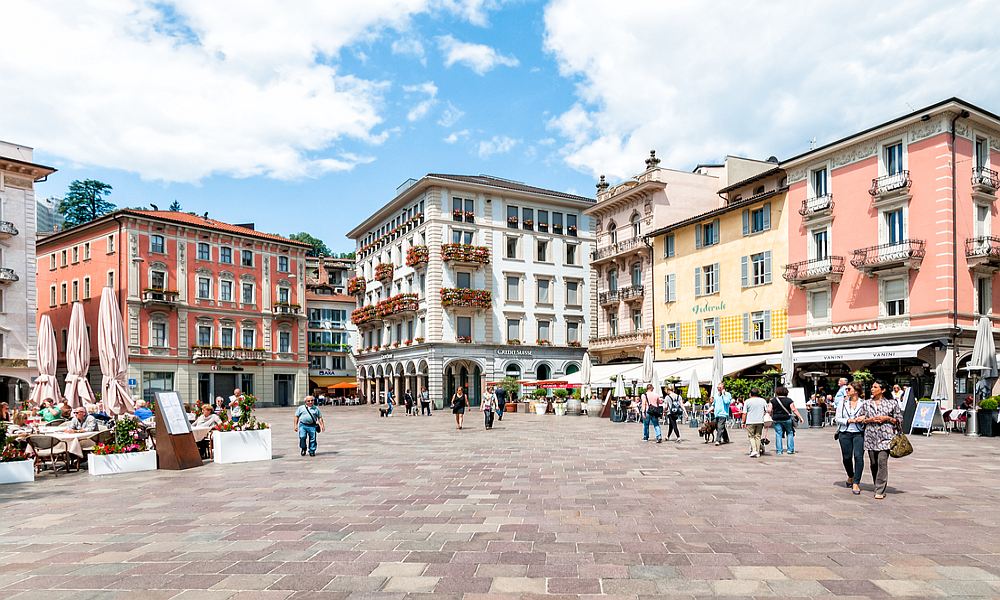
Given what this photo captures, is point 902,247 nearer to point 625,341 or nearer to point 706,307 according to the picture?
point 706,307

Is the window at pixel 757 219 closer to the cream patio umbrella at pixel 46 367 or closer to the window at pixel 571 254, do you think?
the window at pixel 571 254

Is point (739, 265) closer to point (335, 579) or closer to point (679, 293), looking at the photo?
point (679, 293)

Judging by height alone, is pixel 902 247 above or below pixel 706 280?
above

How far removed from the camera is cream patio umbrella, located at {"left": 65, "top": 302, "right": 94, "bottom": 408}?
79.2 feet

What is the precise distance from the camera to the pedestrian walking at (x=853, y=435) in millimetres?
11187

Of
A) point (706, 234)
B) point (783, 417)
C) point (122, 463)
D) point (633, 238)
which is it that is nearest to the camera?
point (122, 463)

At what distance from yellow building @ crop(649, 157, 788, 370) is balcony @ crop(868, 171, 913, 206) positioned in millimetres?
5021

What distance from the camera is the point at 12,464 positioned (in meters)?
13.4

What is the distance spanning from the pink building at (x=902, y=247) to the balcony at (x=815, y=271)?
5 cm

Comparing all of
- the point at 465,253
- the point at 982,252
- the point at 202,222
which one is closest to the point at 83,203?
the point at 202,222

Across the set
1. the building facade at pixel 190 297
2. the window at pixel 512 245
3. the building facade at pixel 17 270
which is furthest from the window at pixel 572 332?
the building facade at pixel 17 270

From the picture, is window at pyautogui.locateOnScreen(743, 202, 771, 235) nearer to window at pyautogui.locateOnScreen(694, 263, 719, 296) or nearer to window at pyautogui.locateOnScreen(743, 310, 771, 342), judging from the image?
window at pyautogui.locateOnScreen(694, 263, 719, 296)

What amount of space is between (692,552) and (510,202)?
171ft

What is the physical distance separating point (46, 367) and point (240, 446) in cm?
1309
